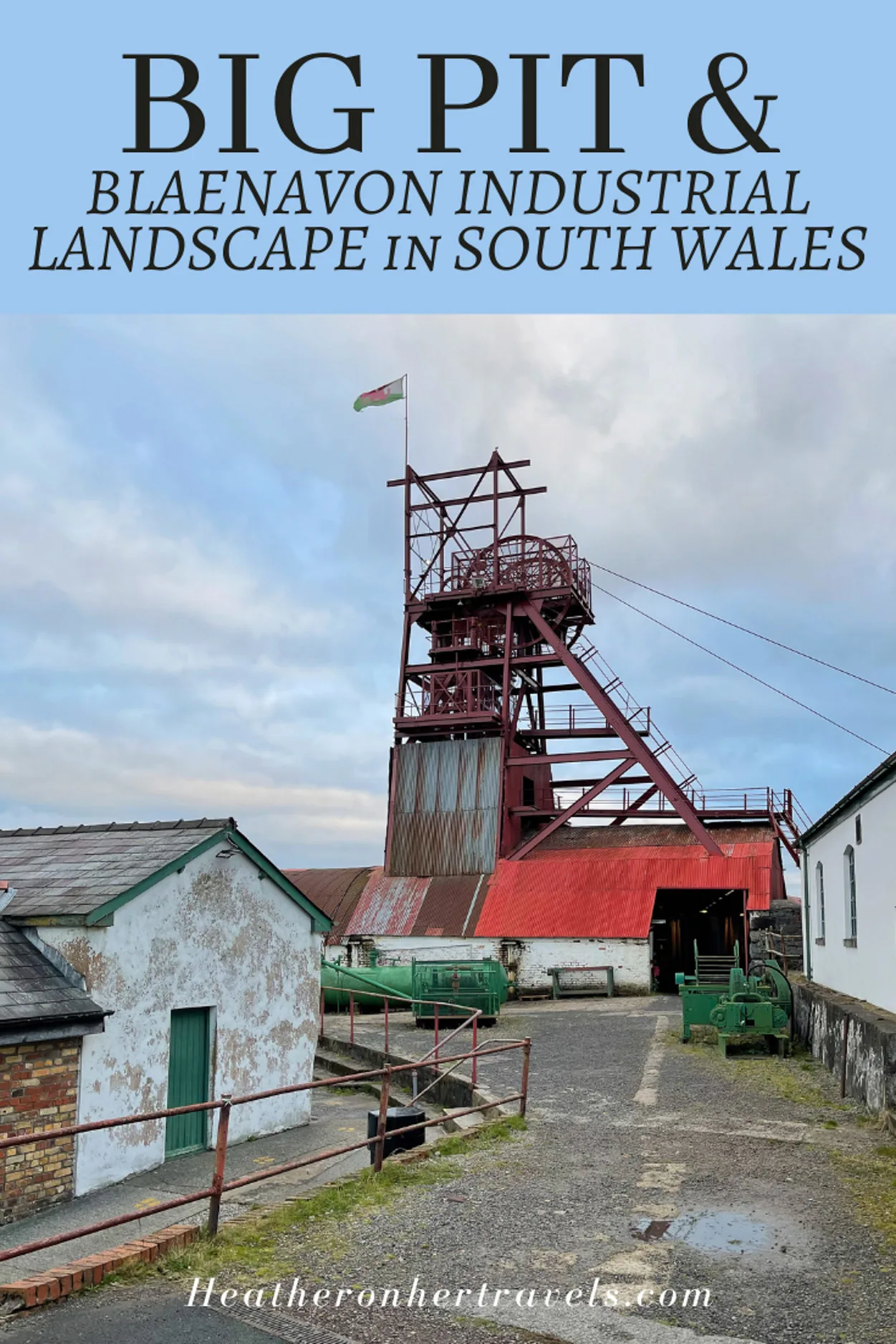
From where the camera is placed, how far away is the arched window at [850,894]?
14.7 m

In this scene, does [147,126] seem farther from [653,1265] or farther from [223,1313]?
[653,1265]

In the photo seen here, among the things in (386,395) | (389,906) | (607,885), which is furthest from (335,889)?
(386,395)

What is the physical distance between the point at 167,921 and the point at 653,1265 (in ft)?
23.7

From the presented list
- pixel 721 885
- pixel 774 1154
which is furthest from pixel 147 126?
pixel 721 885

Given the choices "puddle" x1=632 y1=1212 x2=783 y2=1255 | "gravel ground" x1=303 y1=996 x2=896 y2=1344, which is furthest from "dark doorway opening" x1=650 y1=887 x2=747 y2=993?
"puddle" x1=632 y1=1212 x2=783 y2=1255

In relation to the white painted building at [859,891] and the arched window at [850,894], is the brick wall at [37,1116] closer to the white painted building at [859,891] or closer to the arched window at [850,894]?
the white painted building at [859,891]

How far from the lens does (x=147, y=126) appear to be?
7.38 metres

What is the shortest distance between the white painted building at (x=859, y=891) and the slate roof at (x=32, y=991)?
29.1 feet

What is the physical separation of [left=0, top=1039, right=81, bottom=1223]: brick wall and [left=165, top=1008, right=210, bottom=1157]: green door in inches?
62.2

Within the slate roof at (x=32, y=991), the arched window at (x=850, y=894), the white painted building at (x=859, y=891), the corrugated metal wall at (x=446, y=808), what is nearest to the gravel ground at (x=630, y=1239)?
the white painted building at (x=859, y=891)

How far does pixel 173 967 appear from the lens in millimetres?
12172

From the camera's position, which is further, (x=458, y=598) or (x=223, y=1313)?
(x=458, y=598)

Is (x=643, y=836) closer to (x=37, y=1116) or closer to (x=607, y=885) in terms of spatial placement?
(x=607, y=885)

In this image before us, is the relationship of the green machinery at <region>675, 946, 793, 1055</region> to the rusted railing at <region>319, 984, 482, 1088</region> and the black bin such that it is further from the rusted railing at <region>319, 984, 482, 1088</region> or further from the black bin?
the black bin
